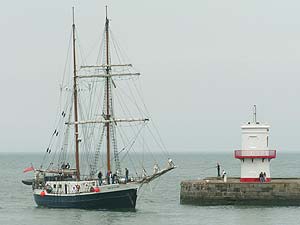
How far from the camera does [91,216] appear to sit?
62500mm

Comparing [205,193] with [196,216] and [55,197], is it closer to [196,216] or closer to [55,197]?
[196,216]

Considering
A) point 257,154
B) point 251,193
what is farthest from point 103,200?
point 257,154

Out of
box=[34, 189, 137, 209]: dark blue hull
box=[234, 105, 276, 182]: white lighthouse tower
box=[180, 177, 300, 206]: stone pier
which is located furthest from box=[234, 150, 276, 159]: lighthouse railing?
box=[34, 189, 137, 209]: dark blue hull

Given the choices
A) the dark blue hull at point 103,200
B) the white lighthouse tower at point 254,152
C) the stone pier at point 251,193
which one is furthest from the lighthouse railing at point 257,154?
the dark blue hull at point 103,200

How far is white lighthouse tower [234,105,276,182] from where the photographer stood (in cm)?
6850

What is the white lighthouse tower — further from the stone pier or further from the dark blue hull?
the dark blue hull

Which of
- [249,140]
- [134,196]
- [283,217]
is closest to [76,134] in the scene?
[134,196]

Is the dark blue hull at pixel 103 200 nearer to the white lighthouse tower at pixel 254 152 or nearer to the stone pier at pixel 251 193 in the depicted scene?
the stone pier at pixel 251 193

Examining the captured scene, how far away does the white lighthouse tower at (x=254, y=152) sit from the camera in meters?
68.5

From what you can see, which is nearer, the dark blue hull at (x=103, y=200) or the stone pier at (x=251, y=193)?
the stone pier at (x=251, y=193)

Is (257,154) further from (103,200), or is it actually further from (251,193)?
(103,200)

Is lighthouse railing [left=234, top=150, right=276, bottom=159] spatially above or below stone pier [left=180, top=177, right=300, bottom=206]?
above

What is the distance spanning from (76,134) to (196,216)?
1472 cm

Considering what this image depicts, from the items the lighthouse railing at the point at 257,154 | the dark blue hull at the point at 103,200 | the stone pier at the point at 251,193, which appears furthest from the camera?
the lighthouse railing at the point at 257,154
